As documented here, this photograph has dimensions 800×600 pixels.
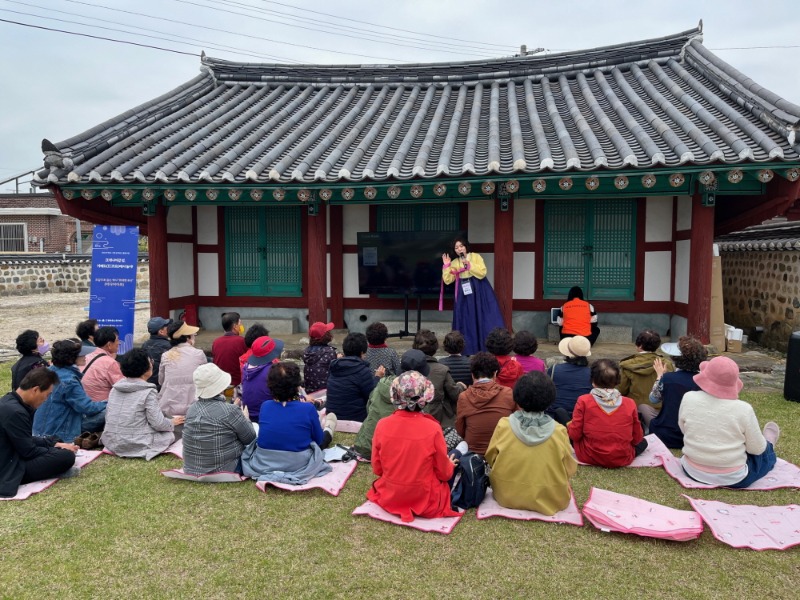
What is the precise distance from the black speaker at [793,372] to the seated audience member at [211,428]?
5.98 m

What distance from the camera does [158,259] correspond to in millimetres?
9406

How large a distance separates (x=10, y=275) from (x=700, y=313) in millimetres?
23014

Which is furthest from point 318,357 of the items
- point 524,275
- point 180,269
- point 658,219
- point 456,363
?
point 658,219

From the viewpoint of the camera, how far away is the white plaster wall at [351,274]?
10.5 meters

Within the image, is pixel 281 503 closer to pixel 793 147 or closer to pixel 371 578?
pixel 371 578

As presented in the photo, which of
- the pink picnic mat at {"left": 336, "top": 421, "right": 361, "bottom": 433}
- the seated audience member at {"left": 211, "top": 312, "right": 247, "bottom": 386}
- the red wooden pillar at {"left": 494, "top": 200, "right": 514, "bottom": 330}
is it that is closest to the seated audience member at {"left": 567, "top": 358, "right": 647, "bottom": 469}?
the pink picnic mat at {"left": 336, "top": 421, "right": 361, "bottom": 433}

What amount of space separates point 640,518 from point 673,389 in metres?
1.62

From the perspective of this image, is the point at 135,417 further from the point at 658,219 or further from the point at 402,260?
the point at 658,219

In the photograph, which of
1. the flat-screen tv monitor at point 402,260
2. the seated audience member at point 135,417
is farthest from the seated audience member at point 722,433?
the flat-screen tv monitor at point 402,260

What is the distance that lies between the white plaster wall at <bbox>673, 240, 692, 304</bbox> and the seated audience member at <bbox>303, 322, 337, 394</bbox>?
18.1 ft

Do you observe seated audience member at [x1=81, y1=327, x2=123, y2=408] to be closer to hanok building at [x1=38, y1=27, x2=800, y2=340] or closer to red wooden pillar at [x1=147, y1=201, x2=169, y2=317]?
hanok building at [x1=38, y1=27, x2=800, y2=340]

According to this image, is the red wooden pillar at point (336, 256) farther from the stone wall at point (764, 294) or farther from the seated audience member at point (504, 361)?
the stone wall at point (764, 294)

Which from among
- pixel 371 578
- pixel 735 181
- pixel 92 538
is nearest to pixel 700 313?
pixel 735 181

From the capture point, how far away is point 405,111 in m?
10.6
